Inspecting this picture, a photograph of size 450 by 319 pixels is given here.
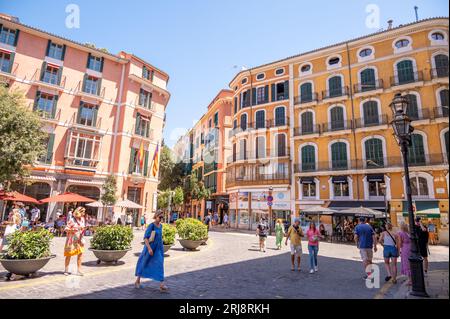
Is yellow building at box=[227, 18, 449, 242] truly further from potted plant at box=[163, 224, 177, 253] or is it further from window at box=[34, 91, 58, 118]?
window at box=[34, 91, 58, 118]

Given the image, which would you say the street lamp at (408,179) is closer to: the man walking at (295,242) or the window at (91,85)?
the man walking at (295,242)

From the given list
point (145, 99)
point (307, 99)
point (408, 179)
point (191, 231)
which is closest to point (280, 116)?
point (307, 99)

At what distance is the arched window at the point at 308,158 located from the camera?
27.2m

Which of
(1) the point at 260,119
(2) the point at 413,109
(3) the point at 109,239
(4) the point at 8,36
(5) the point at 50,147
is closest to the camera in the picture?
(3) the point at 109,239

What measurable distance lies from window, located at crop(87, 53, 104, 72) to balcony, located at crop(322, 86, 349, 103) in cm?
2236

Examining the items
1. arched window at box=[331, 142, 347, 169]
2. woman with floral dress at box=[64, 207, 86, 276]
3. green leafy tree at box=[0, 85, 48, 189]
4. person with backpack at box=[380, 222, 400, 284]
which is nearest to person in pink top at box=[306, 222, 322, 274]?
person with backpack at box=[380, 222, 400, 284]

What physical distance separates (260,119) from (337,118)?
8.94m

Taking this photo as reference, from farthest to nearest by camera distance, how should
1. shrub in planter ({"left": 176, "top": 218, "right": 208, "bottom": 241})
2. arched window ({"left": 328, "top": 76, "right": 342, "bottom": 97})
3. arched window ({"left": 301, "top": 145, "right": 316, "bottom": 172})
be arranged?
arched window ({"left": 301, "top": 145, "right": 316, "bottom": 172}), arched window ({"left": 328, "top": 76, "right": 342, "bottom": 97}), shrub in planter ({"left": 176, "top": 218, "right": 208, "bottom": 241})

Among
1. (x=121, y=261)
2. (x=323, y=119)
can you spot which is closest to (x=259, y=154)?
(x=323, y=119)

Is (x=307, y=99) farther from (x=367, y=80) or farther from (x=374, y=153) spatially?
(x=374, y=153)

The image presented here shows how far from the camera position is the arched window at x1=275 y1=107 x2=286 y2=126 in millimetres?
30256

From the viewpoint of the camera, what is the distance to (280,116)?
30594 millimetres
